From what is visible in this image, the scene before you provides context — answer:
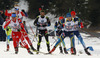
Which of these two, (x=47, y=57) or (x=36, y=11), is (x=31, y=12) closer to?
(x=36, y=11)

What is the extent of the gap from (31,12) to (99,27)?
595 inches

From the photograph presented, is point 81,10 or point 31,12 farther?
point 31,12

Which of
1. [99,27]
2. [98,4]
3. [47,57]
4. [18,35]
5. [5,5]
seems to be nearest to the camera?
[47,57]

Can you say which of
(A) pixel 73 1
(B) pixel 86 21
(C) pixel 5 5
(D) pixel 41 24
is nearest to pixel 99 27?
(B) pixel 86 21

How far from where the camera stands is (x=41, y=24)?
35.3 feet

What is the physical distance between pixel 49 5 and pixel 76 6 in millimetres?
9190

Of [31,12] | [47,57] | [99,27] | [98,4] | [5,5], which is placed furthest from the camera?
[31,12]

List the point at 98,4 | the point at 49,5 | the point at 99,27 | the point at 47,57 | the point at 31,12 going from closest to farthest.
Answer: the point at 47,57 < the point at 98,4 < the point at 99,27 < the point at 49,5 < the point at 31,12

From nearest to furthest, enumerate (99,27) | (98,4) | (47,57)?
(47,57) → (98,4) → (99,27)

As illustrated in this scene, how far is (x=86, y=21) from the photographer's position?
34125 mm

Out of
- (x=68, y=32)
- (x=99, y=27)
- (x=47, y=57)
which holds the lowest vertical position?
(x=99, y=27)

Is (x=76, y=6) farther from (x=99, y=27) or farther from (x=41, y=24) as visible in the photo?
(x=41, y=24)

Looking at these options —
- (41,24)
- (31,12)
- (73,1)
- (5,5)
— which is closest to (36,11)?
(31,12)

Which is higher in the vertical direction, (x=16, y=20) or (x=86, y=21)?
(x=16, y=20)
